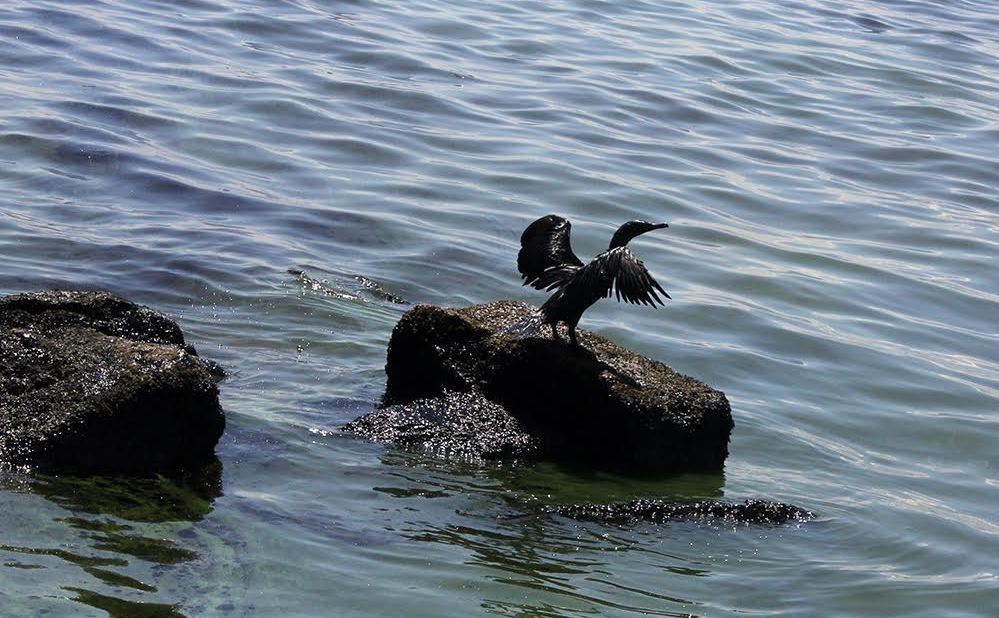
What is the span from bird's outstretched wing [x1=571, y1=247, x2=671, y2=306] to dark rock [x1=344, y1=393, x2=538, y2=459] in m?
0.76

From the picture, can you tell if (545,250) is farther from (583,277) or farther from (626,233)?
(583,277)

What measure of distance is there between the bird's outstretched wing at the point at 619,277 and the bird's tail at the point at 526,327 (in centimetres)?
29

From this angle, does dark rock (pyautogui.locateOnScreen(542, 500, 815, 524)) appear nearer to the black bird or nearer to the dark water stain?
the black bird

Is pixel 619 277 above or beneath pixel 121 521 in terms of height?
above

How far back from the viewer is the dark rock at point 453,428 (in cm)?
721

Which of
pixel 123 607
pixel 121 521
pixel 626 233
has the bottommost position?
pixel 123 607

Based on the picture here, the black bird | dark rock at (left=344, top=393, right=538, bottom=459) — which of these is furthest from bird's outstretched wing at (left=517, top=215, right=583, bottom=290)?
dark rock at (left=344, top=393, right=538, bottom=459)

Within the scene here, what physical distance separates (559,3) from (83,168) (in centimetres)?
1091

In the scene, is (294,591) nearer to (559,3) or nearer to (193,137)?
(193,137)

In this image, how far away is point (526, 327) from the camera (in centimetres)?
747

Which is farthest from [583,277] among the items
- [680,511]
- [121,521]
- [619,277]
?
[121,521]

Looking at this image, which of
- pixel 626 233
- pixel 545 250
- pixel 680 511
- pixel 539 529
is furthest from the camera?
pixel 545 250

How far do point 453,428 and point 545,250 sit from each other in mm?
1170

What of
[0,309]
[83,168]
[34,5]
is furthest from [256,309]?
[34,5]
